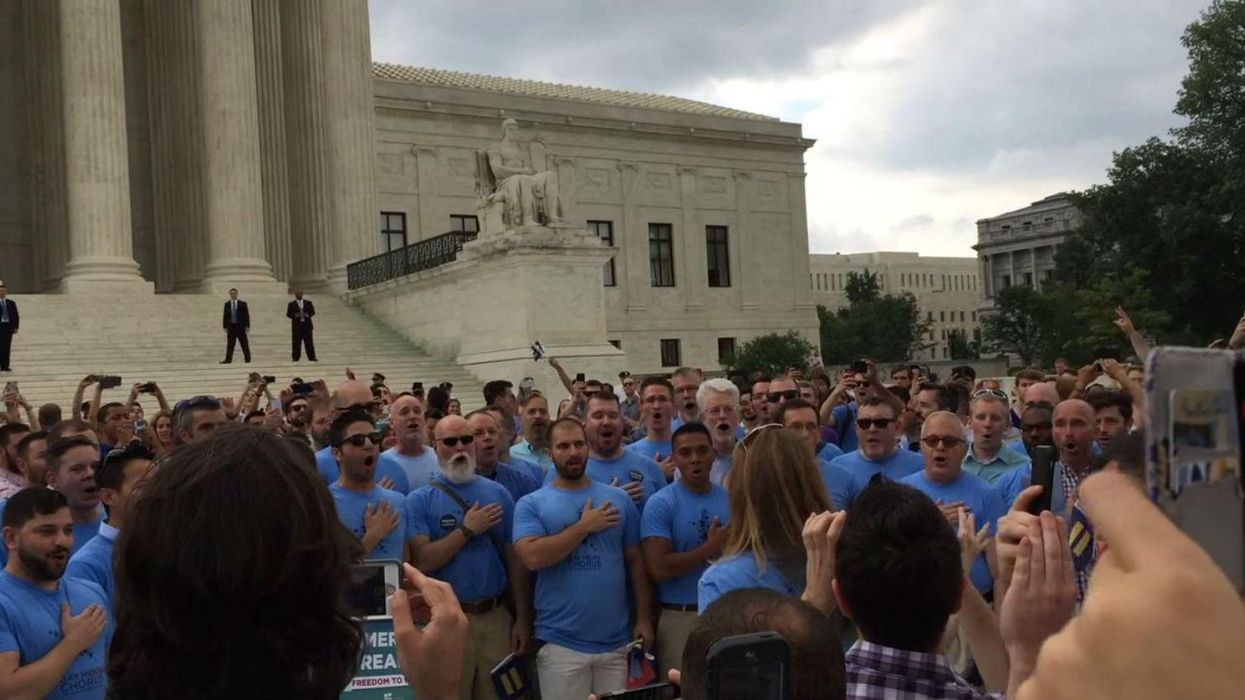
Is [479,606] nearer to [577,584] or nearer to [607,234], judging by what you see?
[577,584]

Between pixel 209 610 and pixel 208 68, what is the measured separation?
30473mm

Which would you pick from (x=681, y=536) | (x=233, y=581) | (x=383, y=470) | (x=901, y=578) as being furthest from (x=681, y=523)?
(x=233, y=581)

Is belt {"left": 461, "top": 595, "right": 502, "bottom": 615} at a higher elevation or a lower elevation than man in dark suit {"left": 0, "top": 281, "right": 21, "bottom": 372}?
lower

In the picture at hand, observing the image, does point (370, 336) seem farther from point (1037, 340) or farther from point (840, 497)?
point (1037, 340)

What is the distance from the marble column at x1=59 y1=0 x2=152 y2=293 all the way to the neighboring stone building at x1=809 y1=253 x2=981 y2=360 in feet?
304

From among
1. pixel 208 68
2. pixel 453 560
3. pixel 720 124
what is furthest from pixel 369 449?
pixel 720 124

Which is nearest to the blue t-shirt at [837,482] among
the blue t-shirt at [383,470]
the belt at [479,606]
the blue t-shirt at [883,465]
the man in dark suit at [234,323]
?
the blue t-shirt at [883,465]

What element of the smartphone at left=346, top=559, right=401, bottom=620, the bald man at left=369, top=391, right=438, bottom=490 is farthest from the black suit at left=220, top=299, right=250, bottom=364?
the smartphone at left=346, top=559, right=401, bottom=620

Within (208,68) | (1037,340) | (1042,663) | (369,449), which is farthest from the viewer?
→ (1037,340)

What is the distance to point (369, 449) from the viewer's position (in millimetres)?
6461

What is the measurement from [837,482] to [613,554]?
1.13m

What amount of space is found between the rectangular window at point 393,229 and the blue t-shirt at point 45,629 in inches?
1586

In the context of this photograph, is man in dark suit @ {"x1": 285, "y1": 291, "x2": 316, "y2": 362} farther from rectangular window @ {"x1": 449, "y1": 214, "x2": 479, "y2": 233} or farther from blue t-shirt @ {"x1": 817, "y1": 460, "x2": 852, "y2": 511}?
rectangular window @ {"x1": 449, "y1": 214, "x2": 479, "y2": 233}

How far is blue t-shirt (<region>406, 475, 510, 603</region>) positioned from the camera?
6660 mm
